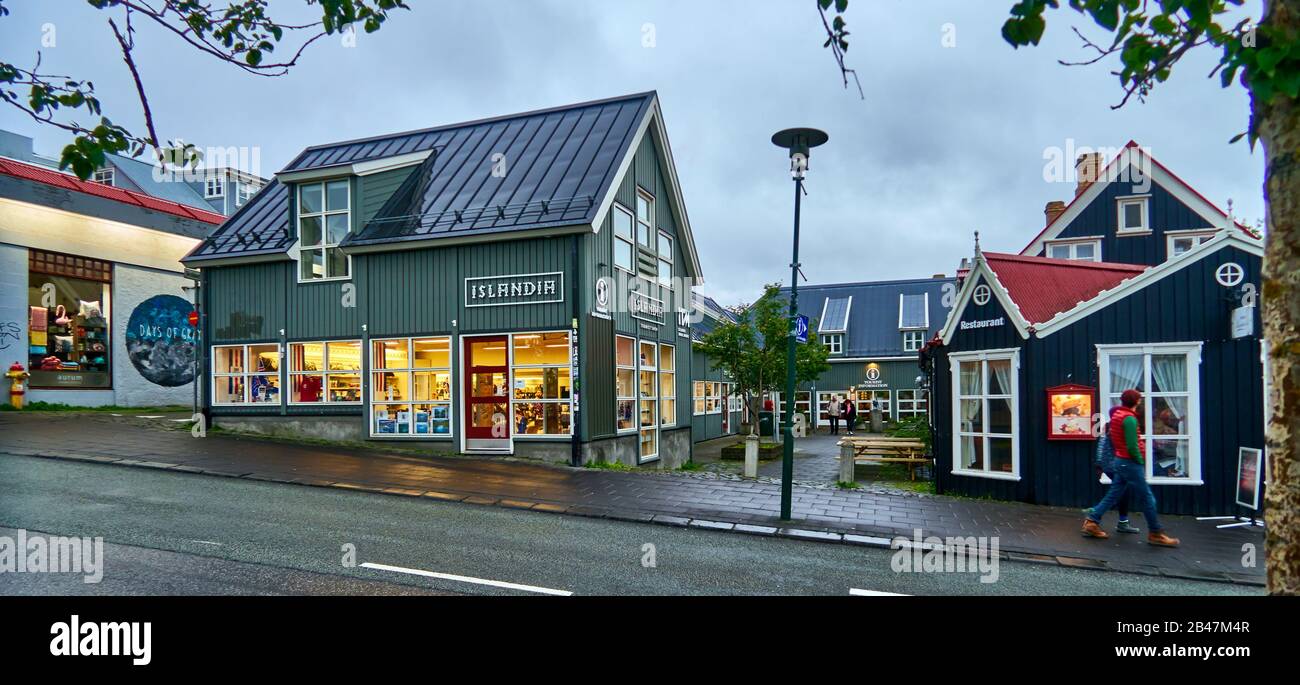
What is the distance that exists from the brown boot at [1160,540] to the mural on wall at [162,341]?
25.9m

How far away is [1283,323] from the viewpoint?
11.6ft

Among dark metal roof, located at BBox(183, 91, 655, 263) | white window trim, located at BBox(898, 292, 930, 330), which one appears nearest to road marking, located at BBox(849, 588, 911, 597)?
dark metal roof, located at BBox(183, 91, 655, 263)

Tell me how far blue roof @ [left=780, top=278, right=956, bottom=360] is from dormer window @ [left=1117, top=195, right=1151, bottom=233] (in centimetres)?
1721

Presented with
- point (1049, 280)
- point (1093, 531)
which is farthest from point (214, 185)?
point (1093, 531)

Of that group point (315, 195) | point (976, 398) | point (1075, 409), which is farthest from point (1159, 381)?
point (315, 195)

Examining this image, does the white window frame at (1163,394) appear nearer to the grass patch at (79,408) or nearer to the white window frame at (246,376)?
the white window frame at (246,376)

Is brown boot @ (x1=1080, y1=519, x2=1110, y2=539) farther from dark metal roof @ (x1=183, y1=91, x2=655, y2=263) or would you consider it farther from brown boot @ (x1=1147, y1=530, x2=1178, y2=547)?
dark metal roof @ (x1=183, y1=91, x2=655, y2=263)

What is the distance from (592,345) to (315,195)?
8.64m

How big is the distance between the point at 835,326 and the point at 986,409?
3366cm

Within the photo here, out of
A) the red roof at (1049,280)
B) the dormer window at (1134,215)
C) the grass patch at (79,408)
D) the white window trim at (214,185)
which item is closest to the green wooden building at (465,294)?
the grass patch at (79,408)

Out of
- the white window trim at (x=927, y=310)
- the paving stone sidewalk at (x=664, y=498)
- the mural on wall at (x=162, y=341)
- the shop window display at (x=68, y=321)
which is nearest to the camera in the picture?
the paving stone sidewalk at (x=664, y=498)

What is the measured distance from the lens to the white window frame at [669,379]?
822 inches

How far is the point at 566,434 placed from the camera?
15859mm
